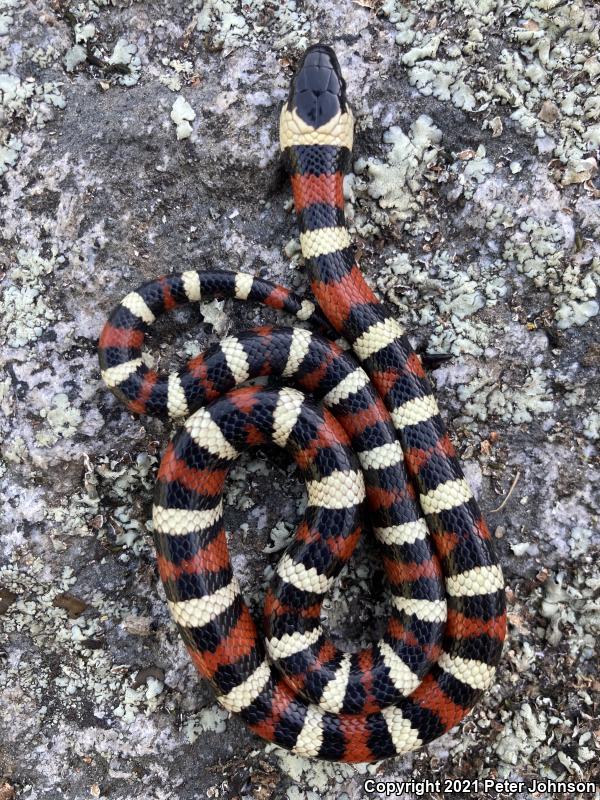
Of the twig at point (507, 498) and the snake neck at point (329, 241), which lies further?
the twig at point (507, 498)

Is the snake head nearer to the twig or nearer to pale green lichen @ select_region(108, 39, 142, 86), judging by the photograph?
pale green lichen @ select_region(108, 39, 142, 86)

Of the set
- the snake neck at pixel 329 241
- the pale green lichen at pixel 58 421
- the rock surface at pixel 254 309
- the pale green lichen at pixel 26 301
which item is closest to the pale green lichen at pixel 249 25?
the rock surface at pixel 254 309

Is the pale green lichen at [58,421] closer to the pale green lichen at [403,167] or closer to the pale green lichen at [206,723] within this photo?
the pale green lichen at [206,723]

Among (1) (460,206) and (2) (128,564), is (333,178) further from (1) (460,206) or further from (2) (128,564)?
(2) (128,564)

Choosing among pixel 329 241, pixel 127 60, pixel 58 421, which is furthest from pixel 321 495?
pixel 127 60

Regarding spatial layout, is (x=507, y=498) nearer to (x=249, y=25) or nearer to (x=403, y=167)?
(x=403, y=167)

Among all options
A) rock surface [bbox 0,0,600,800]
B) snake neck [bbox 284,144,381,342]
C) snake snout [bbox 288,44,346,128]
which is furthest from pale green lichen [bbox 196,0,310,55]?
snake neck [bbox 284,144,381,342]

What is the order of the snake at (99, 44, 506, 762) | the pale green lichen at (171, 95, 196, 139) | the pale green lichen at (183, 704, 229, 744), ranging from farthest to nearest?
the pale green lichen at (171, 95, 196, 139) → the pale green lichen at (183, 704, 229, 744) → the snake at (99, 44, 506, 762)
